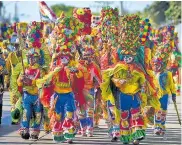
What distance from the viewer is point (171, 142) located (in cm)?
1208

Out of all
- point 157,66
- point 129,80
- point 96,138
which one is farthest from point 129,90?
point 157,66

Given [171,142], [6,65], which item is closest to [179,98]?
[6,65]

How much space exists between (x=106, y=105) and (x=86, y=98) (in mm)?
425

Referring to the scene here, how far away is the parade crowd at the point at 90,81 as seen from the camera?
11.3 meters

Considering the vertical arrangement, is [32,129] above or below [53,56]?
below

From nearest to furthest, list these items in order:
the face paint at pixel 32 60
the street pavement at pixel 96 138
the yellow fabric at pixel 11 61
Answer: the street pavement at pixel 96 138 → the face paint at pixel 32 60 → the yellow fabric at pixel 11 61

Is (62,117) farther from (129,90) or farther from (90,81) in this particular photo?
(90,81)

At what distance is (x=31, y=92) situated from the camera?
481 inches

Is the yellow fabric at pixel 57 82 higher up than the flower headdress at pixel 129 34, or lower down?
lower down

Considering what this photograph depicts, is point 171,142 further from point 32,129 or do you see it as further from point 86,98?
point 32,129

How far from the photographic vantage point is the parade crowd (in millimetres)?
11312

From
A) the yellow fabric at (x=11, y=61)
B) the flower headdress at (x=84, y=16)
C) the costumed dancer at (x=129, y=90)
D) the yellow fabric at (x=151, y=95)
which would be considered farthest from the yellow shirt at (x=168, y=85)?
the yellow fabric at (x=11, y=61)

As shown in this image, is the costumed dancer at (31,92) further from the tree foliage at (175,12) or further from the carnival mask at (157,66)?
the tree foliage at (175,12)

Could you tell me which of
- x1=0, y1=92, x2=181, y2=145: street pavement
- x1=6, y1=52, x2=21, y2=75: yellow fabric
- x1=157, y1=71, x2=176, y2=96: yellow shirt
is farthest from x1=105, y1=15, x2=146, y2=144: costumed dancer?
x1=6, y1=52, x2=21, y2=75: yellow fabric
